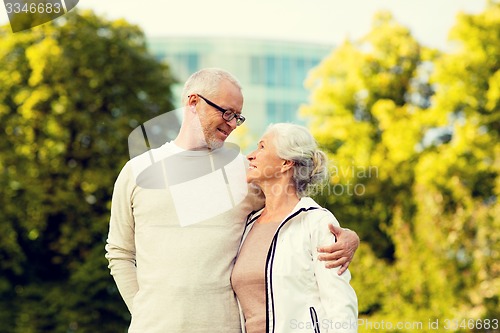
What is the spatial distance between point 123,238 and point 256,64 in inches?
1512

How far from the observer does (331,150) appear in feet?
77.2

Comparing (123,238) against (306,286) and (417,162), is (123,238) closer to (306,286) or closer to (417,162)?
(306,286)

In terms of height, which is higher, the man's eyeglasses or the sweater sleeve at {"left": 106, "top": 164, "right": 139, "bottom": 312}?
the man's eyeglasses

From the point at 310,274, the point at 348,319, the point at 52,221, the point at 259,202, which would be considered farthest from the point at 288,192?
the point at 52,221

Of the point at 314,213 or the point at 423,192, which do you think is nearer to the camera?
the point at 314,213

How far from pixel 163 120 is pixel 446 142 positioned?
653 inches

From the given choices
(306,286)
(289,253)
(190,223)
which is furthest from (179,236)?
(306,286)

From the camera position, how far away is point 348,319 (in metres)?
3.54

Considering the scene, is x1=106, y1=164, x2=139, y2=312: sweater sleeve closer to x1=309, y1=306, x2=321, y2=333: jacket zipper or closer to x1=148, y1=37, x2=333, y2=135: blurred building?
x1=309, y1=306, x2=321, y2=333: jacket zipper

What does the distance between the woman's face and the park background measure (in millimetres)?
13623

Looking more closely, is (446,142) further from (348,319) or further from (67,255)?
(348,319)

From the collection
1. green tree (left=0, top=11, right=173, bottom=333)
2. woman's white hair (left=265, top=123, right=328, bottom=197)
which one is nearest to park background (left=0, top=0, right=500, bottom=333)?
green tree (left=0, top=11, right=173, bottom=333)

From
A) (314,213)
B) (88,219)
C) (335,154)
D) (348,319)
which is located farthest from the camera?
(335,154)

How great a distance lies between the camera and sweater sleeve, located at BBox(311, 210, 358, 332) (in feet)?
11.6
